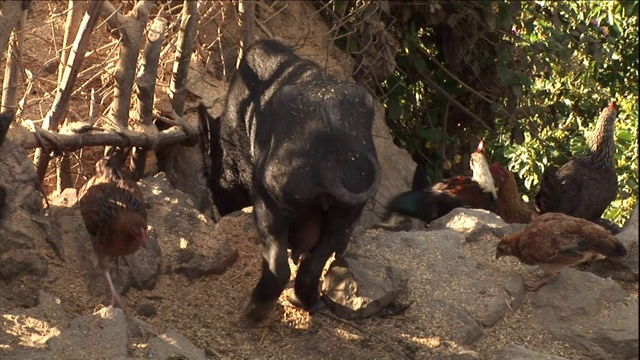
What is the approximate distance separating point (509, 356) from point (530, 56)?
389 centimetres

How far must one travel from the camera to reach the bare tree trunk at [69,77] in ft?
17.6

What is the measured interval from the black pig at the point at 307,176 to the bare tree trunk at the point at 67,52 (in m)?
1.08

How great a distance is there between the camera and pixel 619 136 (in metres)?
8.70

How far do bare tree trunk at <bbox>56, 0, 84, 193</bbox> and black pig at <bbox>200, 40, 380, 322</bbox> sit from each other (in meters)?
1.08

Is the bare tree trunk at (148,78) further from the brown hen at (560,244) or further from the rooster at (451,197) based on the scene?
the brown hen at (560,244)

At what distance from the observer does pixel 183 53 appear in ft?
20.4

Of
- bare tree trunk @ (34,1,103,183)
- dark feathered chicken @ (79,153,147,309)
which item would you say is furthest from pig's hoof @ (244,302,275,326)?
bare tree trunk @ (34,1,103,183)

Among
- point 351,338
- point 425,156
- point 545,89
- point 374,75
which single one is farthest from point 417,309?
point 545,89

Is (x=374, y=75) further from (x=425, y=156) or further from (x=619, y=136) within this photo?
(x=619, y=136)

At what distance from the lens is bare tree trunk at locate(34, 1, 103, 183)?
5363 mm

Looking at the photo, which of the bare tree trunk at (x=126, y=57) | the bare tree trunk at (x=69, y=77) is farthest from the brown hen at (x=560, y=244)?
the bare tree trunk at (x=69, y=77)

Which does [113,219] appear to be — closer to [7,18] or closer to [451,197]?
[7,18]

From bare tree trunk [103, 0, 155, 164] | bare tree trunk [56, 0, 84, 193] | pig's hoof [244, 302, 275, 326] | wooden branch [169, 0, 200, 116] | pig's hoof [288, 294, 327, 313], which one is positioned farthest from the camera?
wooden branch [169, 0, 200, 116]

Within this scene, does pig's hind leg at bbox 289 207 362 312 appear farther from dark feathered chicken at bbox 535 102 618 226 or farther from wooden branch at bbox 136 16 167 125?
dark feathered chicken at bbox 535 102 618 226
